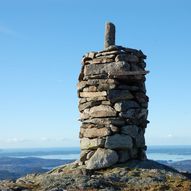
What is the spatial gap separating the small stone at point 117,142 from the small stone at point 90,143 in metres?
0.20

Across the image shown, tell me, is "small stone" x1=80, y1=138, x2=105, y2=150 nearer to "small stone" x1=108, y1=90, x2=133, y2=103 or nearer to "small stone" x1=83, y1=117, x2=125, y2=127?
"small stone" x1=83, y1=117, x2=125, y2=127

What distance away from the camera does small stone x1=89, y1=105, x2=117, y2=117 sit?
1800cm

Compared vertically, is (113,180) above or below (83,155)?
below

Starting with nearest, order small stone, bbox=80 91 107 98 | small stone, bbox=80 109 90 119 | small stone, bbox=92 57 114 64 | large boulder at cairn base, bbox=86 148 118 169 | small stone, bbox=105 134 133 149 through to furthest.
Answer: large boulder at cairn base, bbox=86 148 118 169, small stone, bbox=105 134 133 149, small stone, bbox=80 91 107 98, small stone, bbox=92 57 114 64, small stone, bbox=80 109 90 119

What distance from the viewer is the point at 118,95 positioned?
1811 cm

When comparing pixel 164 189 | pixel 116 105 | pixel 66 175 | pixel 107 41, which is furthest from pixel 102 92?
pixel 164 189

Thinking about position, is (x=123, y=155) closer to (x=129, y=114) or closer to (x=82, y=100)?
(x=129, y=114)

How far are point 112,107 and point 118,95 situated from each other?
0.44m

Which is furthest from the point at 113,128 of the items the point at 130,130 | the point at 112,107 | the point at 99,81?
the point at 99,81

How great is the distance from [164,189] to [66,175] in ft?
9.69

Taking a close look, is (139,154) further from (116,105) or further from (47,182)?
(47,182)

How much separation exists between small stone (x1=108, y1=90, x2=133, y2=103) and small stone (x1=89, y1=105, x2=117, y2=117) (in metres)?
0.31

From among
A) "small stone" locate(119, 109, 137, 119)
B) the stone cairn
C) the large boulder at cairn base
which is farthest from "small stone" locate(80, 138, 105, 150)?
"small stone" locate(119, 109, 137, 119)

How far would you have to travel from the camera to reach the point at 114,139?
17734mm
